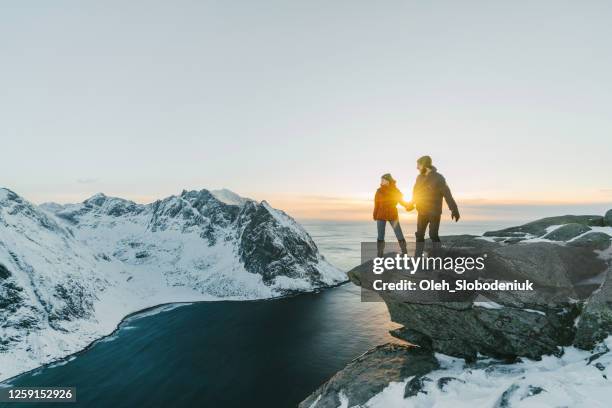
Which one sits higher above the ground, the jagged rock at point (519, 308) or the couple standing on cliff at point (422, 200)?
the couple standing on cliff at point (422, 200)

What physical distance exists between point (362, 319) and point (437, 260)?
10116 centimetres

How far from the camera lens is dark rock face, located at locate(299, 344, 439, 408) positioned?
632 inches

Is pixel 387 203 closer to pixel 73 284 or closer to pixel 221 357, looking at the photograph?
pixel 221 357

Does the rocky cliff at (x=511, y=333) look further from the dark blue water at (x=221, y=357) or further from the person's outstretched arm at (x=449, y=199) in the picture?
the dark blue water at (x=221, y=357)

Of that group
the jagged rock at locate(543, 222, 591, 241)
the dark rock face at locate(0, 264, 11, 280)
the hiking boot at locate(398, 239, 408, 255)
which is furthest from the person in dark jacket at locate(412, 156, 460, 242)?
the dark rock face at locate(0, 264, 11, 280)

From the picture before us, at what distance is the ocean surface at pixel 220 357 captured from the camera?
64.9 meters

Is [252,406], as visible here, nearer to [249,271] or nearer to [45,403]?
[45,403]

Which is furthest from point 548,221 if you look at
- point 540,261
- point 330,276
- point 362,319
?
point 330,276

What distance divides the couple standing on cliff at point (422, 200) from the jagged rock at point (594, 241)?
23.4ft

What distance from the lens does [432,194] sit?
15.6 meters

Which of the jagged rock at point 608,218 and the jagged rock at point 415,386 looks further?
the jagged rock at point 608,218

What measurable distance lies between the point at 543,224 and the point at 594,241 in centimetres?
468

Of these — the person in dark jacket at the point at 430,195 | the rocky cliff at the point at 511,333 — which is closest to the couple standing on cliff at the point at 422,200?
the person in dark jacket at the point at 430,195

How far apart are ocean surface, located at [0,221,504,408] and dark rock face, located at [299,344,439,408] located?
48648mm
